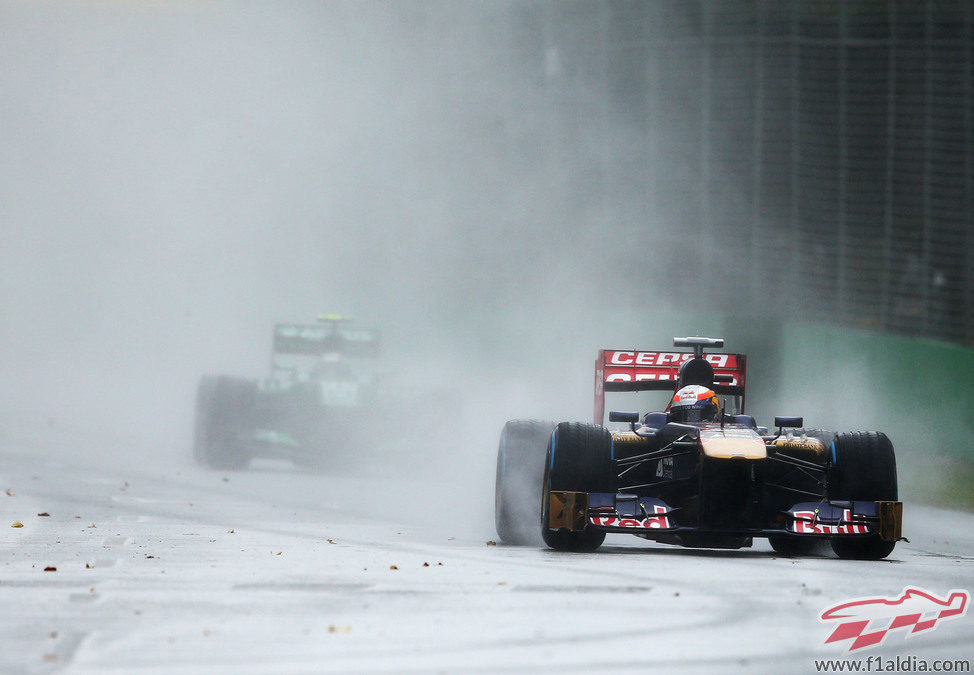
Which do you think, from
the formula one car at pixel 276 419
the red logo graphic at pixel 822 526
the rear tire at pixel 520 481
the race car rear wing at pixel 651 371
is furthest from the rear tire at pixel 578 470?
the formula one car at pixel 276 419

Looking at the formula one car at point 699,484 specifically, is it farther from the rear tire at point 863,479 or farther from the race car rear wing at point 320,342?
the race car rear wing at point 320,342

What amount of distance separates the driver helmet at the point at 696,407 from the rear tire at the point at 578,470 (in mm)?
1170

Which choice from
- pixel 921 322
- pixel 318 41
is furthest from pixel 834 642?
pixel 318 41

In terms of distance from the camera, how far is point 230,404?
2153cm

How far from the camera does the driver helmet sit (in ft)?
41.4

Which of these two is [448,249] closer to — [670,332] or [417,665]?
[670,332]

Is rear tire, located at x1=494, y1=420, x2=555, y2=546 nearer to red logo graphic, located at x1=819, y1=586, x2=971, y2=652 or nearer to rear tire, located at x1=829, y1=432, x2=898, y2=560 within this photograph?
rear tire, located at x1=829, y1=432, x2=898, y2=560

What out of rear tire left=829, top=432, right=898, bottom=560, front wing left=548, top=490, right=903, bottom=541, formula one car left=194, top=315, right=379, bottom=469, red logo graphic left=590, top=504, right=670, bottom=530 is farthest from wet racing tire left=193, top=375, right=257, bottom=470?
rear tire left=829, top=432, right=898, bottom=560

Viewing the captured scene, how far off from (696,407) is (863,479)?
1507 mm

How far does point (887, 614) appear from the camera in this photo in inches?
319

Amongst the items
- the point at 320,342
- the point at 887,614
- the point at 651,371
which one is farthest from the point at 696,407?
the point at 320,342

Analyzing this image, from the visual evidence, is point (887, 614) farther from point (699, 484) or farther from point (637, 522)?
point (637, 522)

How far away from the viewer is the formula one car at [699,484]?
440 inches

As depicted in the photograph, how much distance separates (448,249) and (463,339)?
8.17 ft
